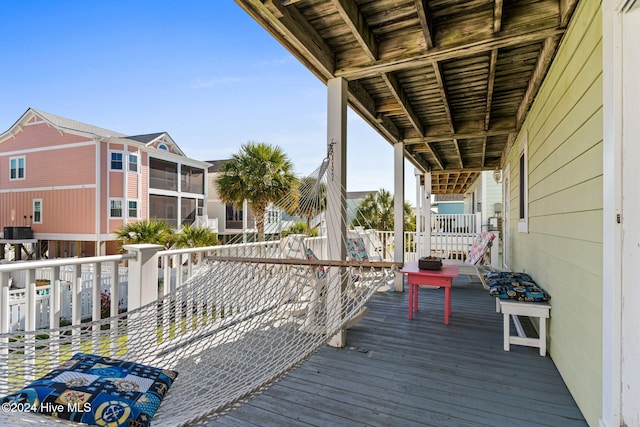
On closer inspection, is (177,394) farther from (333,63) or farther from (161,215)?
(161,215)

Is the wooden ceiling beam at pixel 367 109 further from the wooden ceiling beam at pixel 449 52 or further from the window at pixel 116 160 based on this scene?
the window at pixel 116 160

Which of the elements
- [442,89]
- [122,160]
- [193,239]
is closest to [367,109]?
[442,89]

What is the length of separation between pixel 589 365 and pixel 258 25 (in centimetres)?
301

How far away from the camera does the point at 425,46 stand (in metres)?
2.56

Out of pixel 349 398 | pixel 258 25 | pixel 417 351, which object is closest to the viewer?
pixel 349 398

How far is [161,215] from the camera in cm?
1508

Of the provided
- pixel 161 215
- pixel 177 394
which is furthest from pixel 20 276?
pixel 177 394

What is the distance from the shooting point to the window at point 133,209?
1318 cm
